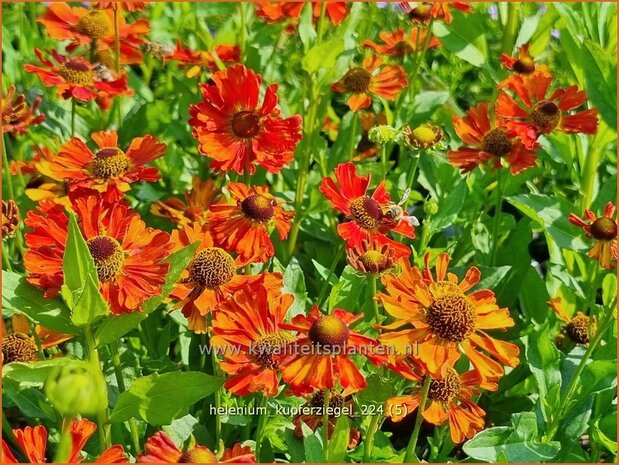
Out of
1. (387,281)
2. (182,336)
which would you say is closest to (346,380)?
(387,281)

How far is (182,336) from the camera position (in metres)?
1.46

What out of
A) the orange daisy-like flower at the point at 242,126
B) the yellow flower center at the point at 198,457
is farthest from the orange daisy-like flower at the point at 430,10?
the yellow flower center at the point at 198,457

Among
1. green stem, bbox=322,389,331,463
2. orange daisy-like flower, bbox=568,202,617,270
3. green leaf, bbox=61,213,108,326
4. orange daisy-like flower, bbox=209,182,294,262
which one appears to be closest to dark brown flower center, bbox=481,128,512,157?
orange daisy-like flower, bbox=568,202,617,270

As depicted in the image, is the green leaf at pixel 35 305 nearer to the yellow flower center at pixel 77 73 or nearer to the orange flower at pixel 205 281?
the orange flower at pixel 205 281

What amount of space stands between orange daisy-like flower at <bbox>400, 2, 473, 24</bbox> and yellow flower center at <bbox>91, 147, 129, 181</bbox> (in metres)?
0.67

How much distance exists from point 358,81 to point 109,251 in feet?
2.51

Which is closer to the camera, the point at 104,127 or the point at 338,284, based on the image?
the point at 338,284

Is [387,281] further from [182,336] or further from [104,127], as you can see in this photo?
[104,127]

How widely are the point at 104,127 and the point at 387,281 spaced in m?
1.07

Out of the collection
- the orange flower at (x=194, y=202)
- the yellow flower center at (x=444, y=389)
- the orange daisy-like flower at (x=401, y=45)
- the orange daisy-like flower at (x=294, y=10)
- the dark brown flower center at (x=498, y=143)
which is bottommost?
the yellow flower center at (x=444, y=389)

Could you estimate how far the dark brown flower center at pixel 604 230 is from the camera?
52.0 inches

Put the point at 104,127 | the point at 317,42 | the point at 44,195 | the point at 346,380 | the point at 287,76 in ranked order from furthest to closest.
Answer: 1. the point at 287,76
2. the point at 104,127
3. the point at 317,42
4. the point at 44,195
5. the point at 346,380

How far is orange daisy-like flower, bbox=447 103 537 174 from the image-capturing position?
1.44m

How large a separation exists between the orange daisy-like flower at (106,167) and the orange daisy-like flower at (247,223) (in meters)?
0.16
